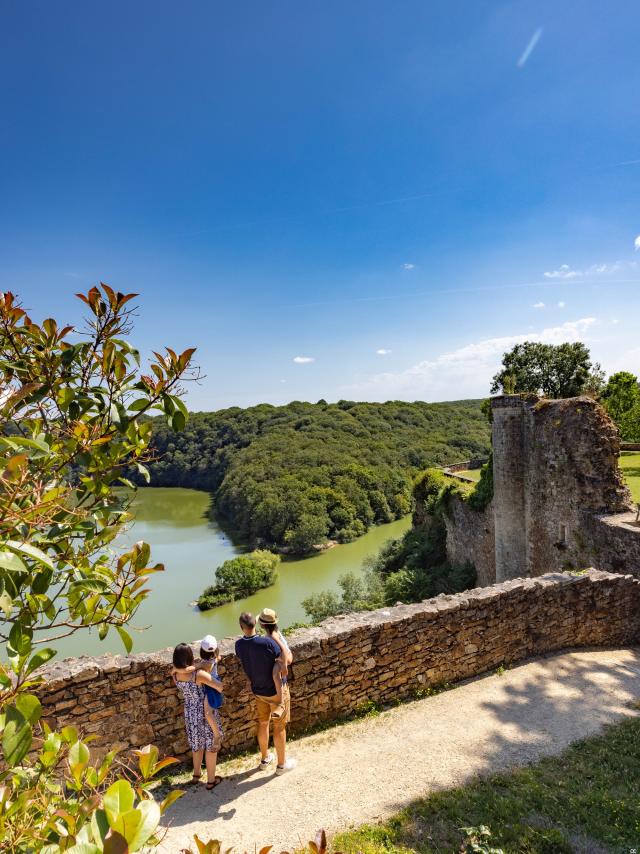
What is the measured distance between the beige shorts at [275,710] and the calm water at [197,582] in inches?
304

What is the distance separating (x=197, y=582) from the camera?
28859mm

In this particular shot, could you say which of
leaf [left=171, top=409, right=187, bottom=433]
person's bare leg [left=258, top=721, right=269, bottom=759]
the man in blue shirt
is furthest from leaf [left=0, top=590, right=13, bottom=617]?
person's bare leg [left=258, top=721, right=269, bottom=759]

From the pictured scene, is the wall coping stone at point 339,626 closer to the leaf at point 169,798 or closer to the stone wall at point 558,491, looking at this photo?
the stone wall at point 558,491

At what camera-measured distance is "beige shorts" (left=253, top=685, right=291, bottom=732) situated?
3.81 m

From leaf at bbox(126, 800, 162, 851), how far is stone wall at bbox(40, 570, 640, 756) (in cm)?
326

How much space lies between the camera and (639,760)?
12.0ft

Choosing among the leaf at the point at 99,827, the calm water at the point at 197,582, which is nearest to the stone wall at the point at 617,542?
the leaf at the point at 99,827

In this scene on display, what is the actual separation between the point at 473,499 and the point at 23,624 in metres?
13.5

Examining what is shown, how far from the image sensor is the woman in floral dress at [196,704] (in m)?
3.68

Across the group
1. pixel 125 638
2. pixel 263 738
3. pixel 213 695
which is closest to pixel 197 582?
pixel 263 738

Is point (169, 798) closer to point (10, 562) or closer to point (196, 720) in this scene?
point (10, 562)

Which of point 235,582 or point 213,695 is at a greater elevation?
point 213,695

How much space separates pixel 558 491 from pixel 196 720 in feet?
26.7

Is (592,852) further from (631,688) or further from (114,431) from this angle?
(114,431)
